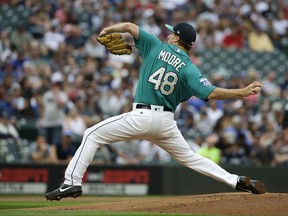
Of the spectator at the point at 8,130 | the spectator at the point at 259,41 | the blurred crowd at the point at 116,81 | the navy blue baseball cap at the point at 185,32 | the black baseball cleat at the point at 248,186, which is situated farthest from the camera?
the spectator at the point at 259,41

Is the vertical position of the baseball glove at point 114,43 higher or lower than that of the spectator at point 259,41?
lower

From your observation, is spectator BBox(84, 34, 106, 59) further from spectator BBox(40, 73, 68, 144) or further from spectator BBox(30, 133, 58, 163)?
spectator BBox(30, 133, 58, 163)

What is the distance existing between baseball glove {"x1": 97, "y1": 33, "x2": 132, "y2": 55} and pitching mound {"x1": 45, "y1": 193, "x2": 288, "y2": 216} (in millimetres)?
1800

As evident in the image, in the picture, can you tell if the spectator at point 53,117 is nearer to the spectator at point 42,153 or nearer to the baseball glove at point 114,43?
the spectator at point 42,153

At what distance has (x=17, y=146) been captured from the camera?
14.8 m

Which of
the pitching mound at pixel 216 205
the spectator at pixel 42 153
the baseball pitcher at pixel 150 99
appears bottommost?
the pitching mound at pixel 216 205

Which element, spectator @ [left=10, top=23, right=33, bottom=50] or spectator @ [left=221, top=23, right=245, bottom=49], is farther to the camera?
spectator @ [left=221, top=23, right=245, bottom=49]

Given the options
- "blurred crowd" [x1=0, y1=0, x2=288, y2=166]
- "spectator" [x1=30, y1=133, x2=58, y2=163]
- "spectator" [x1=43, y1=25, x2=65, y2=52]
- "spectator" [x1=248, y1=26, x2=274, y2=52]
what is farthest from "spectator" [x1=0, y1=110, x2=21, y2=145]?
"spectator" [x1=248, y1=26, x2=274, y2=52]

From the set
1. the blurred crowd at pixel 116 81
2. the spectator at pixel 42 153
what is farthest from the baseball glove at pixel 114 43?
the spectator at pixel 42 153

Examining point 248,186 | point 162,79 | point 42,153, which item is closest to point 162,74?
point 162,79

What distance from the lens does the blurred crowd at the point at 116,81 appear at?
15.2 meters

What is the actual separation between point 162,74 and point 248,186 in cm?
Answer: 173

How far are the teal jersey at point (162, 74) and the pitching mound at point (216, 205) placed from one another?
1.13m

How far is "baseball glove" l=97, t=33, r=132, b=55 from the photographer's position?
27.6ft
